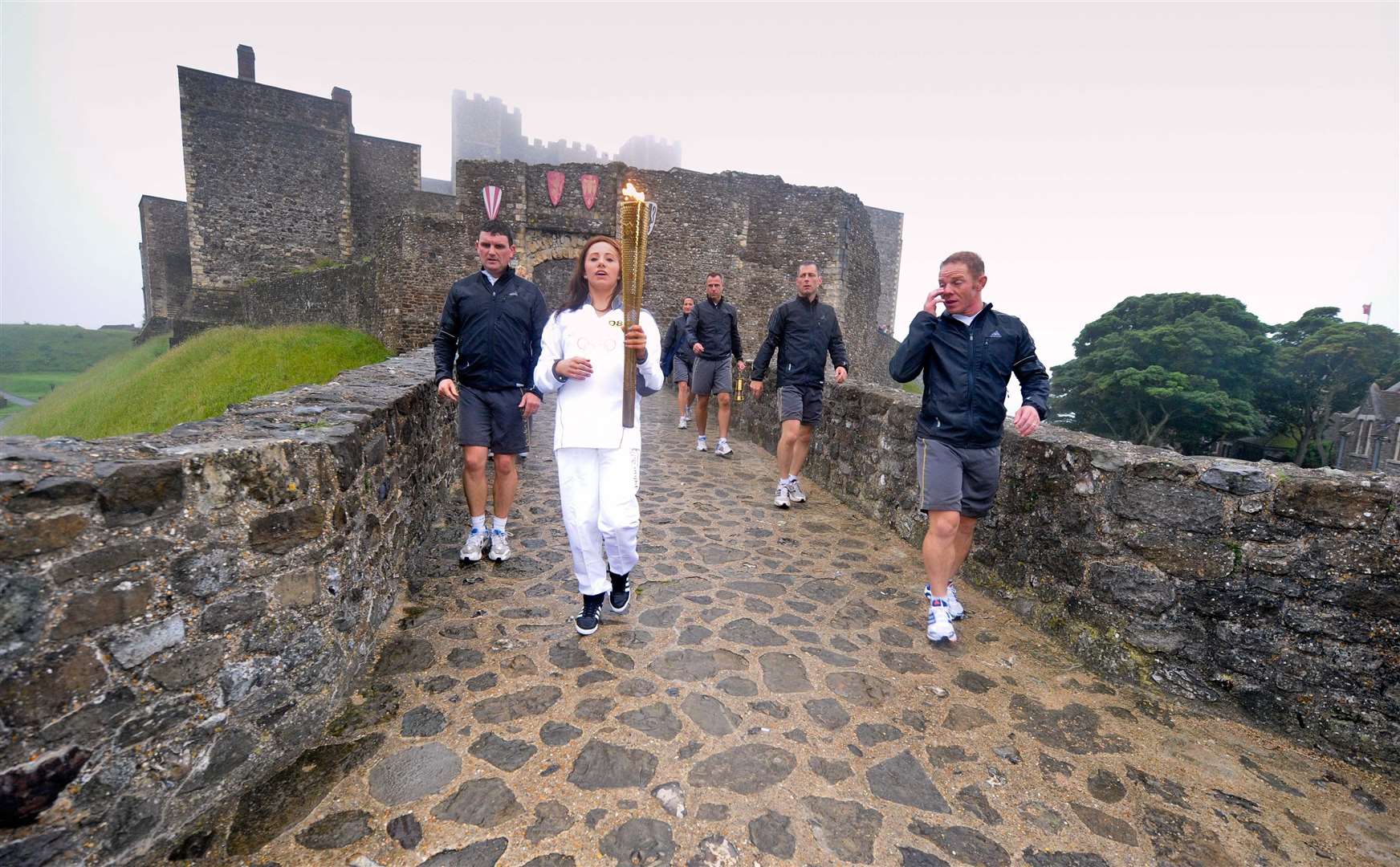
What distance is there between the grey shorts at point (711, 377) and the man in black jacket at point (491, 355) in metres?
3.86

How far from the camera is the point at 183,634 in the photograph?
1970 millimetres

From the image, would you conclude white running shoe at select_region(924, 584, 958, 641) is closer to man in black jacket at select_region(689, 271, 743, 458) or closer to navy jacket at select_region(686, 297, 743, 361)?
man in black jacket at select_region(689, 271, 743, 458)

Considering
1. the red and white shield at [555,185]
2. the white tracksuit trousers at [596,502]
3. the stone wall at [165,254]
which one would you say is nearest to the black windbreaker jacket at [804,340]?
the white tracksuit trousers at [596,502]

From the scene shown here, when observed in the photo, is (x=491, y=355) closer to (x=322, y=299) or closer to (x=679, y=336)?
(x=679, y=336)

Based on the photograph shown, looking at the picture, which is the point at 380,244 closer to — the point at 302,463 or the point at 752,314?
the point at 752,314

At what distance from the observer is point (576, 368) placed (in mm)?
3047

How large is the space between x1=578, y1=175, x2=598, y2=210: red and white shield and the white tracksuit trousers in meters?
19.1

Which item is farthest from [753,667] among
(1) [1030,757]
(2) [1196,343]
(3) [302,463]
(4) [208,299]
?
(2) [1196,343]

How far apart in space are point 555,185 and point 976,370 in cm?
1951

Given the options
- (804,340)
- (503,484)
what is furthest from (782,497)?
(503,484)

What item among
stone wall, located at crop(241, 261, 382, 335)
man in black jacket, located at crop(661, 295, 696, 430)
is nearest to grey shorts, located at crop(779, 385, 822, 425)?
man in black jacket, located at crop(661, 295, 696, 430)

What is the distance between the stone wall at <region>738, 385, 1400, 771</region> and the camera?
2572 mm

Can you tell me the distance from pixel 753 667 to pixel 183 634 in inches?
89.4

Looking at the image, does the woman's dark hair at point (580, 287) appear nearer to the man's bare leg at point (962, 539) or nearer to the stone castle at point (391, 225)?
the man's bare leg at point (962, 539)
